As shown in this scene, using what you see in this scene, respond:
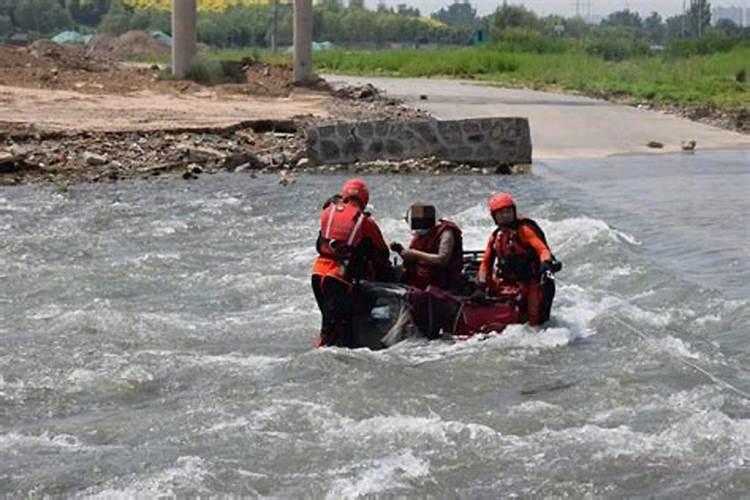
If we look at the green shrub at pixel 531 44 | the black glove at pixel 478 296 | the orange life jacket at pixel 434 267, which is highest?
the green shrub at pixel 531 44

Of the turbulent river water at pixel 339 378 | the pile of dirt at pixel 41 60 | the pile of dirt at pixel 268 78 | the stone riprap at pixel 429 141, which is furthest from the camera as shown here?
the pile of dirt at pixel 41 60

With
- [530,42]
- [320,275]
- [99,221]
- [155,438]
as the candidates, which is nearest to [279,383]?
[320,275]

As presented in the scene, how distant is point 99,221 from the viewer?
2119 centimetres

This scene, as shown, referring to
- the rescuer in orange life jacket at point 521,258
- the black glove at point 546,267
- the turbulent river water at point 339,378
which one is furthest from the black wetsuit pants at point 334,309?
the black glove at point 546,267

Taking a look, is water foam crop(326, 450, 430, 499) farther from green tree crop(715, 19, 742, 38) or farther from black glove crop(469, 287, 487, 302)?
green tree crop(715, 19, 742, 38)

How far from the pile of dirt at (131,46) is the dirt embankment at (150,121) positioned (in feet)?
123

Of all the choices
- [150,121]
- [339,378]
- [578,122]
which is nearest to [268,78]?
[578,122]

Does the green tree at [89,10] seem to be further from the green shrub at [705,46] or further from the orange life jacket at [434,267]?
the orange life jacket at [434,267]

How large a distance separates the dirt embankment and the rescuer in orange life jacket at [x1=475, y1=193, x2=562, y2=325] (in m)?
14.4

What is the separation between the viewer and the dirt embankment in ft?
89.5

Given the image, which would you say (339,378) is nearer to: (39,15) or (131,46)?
(131,46)

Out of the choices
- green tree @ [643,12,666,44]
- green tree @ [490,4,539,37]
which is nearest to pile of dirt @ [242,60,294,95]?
green tree @ [490,4,539,37]

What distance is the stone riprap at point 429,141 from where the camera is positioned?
92.5 feet

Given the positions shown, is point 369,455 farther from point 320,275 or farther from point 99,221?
point 99,221
